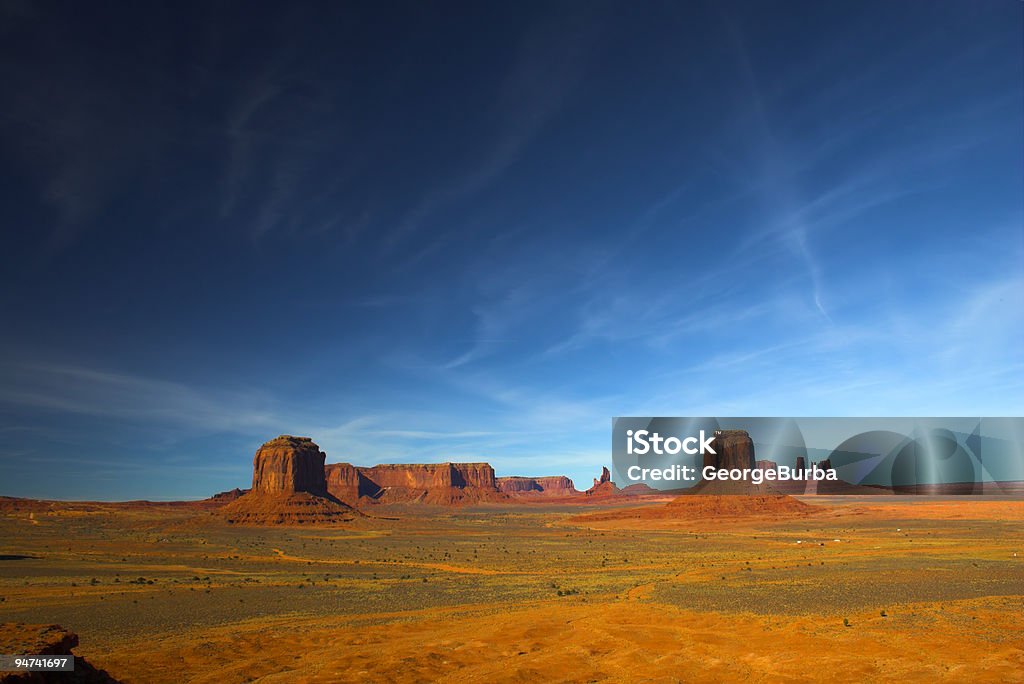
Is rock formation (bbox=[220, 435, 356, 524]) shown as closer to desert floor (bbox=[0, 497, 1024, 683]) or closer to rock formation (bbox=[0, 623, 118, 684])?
desert floor (bbox=[0, 497, 1024, 683])

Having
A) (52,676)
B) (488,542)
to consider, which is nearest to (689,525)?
(488,542)

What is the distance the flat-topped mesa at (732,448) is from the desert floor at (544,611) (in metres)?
59.1

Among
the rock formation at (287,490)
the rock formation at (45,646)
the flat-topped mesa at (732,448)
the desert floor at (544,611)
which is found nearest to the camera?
the rock formation at (45,646)

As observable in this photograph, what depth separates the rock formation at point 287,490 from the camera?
339 ft

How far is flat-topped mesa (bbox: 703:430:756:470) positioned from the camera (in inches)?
4422

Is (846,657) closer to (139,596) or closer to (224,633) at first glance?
(224,633)

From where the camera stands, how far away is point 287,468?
12150cm

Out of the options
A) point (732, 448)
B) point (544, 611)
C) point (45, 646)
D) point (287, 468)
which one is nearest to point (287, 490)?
point (287, 468)

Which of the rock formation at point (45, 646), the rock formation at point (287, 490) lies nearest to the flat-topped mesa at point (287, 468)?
the rock formation at point (287, 490)

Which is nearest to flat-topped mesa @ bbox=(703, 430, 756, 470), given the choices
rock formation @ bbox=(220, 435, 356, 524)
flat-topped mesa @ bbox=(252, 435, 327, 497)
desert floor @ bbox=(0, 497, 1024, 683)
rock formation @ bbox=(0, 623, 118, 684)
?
desert floor @ bbox=(0, 497, 1024, 683)

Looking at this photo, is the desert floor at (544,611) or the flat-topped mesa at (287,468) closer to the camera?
the desert floor at (544,611)

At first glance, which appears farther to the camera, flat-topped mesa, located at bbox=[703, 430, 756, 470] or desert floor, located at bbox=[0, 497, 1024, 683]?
flat-topped mesa, located at bbox=[703, 430, 756, 470]

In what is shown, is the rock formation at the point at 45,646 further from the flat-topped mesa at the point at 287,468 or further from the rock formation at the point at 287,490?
the flat-topped mesa at the point at 287,468

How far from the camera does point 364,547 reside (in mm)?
58438
